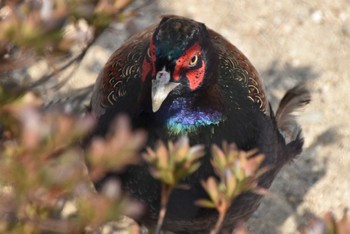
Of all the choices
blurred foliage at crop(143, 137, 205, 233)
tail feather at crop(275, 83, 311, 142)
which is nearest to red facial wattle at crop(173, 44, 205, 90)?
blurred foliage at crop(143, 137, 205, 233)

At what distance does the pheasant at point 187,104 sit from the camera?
234 cm

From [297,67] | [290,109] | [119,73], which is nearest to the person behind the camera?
[119,73]

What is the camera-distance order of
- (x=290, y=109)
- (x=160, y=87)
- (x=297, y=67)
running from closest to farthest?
(x=160, y=87), (x=290, y=109), (x=297, y=67)

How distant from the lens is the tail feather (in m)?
3.69

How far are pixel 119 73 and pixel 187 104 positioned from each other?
62 cm

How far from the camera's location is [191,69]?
Answer: 2.38 meters

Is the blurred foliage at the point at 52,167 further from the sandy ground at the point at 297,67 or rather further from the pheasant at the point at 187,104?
the sandy ground at the point at 297,67

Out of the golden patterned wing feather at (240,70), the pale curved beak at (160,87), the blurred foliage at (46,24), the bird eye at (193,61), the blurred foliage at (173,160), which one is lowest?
the golden patterned wing feather at (240,70)

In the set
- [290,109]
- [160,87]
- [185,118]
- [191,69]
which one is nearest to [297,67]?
[290,109]

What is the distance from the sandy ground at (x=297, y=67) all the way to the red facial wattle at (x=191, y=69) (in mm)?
1372

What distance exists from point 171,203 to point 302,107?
1403mm

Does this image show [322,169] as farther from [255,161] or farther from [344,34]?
[255,161]

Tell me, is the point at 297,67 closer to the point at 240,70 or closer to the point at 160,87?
the point at 240,70

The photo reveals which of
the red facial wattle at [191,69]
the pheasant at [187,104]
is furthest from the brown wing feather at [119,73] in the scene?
the red facial wattle at [191,69]
